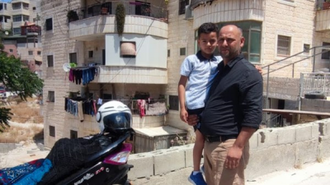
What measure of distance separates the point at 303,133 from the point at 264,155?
3.47ft

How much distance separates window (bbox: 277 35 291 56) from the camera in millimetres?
12915

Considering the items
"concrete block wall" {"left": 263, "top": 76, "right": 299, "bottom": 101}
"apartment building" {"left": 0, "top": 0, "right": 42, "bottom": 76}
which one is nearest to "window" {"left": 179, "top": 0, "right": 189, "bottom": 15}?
"concrete block wall" {"left": 263, "top": 76, "right": 299, "bottom": 101}

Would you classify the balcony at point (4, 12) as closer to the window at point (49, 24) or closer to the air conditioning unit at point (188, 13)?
the window at point (49, 24)

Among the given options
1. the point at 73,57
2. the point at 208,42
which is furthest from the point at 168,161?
the point at 73,57

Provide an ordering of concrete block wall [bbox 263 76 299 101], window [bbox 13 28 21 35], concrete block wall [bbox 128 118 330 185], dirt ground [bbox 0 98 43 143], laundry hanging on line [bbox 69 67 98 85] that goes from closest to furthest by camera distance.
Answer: concrete block wall [bbox 128 118 330 185] < concrete block wall [bbox 263 76 299 101] < laundry hanging on line [bbox 69 67 98 85] < dirt ground [bbox 0 98 43 143] < window [bbox 13 28 21 35]

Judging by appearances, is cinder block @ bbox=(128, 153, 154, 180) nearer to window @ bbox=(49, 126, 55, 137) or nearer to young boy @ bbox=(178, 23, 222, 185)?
young boy @ bbox=(178, 23, 222, 185)

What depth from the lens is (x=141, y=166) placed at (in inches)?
119

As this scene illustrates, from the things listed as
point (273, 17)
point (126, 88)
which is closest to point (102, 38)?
point (126, 88)

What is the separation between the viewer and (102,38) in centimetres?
1734

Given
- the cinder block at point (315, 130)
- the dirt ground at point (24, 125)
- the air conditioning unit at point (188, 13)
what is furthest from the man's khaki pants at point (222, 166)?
the dirt ground at point (24, 125)

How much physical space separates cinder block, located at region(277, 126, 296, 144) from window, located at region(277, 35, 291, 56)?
9375mm

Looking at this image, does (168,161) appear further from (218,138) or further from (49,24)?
(49,24)

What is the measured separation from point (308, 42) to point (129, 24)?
9930 millimetres

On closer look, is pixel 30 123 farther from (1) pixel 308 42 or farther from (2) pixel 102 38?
(1) pixel 308 42
